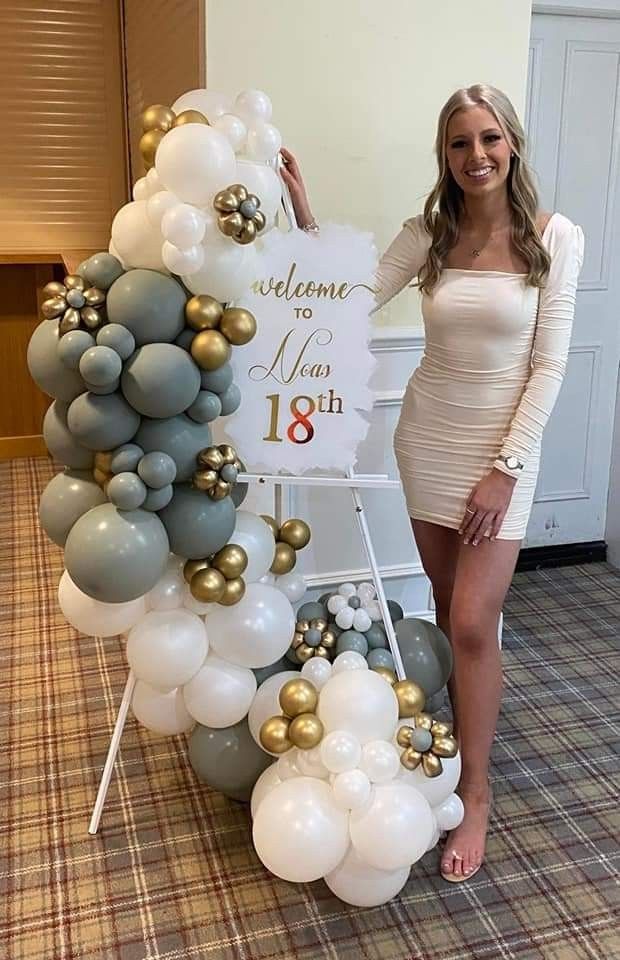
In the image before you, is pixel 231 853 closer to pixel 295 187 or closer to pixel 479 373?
pixel 479 373

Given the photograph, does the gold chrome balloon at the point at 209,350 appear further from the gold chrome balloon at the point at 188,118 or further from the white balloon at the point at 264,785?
the white balloon at the point at 264,785

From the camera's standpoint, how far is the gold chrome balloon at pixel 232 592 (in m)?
A: 1.86

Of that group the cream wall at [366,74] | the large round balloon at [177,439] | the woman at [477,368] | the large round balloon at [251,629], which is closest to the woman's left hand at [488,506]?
the woman at [477,368]

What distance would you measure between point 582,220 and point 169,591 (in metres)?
2.16

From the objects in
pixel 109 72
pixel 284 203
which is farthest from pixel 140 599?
pixel 109 72

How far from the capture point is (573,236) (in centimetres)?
188

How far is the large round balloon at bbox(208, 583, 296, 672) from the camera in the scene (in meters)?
1.89

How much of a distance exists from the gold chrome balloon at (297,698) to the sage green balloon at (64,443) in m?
0.58

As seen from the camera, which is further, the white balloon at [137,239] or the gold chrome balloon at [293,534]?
the gold chrome balloon at [293,534]

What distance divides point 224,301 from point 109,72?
316cm

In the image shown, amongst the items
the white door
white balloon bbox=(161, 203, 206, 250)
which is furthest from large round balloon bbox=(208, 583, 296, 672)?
the white door

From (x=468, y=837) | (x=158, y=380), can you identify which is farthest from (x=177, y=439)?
(x=468, y=837)

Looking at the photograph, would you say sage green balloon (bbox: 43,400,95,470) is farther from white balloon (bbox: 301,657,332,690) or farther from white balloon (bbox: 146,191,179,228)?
white balloon (bbox: 301,657,332,690)

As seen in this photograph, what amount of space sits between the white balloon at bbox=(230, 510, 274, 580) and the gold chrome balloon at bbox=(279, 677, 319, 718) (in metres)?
0.24
